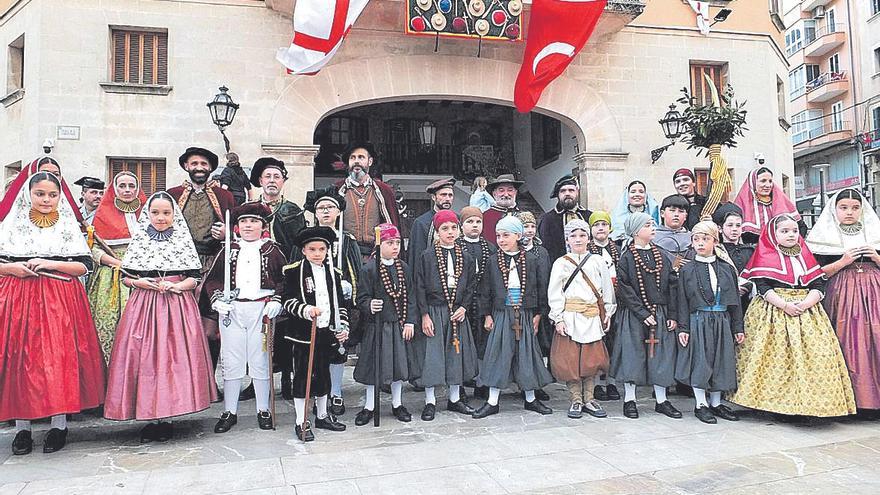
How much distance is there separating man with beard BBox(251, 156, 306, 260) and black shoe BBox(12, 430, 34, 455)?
90.1 inches

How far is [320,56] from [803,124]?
32.0 meters

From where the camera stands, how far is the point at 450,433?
4.53 m

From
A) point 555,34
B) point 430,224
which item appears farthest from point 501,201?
point 555,34

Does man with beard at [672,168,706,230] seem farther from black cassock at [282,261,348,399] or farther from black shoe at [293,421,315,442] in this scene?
black shoe at [293,421,315,442]

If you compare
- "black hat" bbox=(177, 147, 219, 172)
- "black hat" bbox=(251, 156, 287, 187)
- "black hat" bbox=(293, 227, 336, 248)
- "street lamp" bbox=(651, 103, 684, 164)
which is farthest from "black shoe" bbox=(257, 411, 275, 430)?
"street lamp" bbox=(651, 103, 684, 164)

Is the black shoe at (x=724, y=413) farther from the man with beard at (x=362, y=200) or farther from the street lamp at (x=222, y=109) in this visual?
the street lamp at (x=222, y=109)

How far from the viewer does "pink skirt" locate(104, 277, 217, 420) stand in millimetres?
4129

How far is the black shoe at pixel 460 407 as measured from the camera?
507cm

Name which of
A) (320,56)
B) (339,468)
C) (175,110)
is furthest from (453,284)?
(175,110)

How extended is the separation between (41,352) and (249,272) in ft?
4.58

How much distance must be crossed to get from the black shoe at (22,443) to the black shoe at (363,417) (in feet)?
7.19

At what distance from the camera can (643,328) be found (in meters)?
5.19

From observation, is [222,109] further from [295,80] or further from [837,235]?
[837,235]

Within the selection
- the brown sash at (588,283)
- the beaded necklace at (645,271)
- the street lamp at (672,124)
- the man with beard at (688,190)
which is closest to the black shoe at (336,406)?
the brown sash at (588,283)
